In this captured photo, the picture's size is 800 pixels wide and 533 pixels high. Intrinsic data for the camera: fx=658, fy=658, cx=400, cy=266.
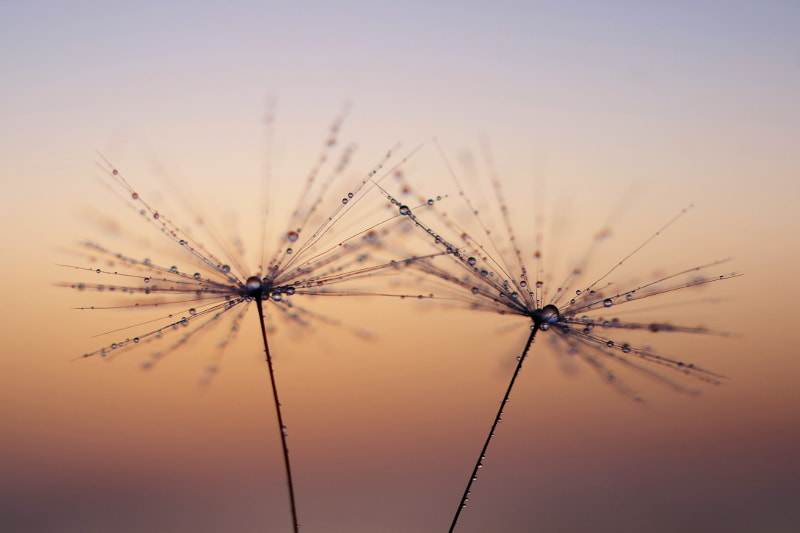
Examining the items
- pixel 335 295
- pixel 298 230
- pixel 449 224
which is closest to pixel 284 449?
pixel 335 295

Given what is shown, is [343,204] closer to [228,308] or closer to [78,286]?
[228,308]

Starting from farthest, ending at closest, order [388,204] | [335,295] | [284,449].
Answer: [335,295]
[388,204]
[284,449]

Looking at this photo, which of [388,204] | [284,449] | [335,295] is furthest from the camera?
[335,295]

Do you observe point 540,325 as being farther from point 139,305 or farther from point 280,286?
point 139,305

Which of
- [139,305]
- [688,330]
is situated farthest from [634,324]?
[139,305]

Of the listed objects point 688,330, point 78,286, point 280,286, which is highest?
point 688,330

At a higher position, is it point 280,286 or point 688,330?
point 688,330

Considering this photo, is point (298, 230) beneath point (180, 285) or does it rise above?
above

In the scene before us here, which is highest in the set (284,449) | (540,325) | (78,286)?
(540,325)

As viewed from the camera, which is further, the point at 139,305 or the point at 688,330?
the point at 139,305
